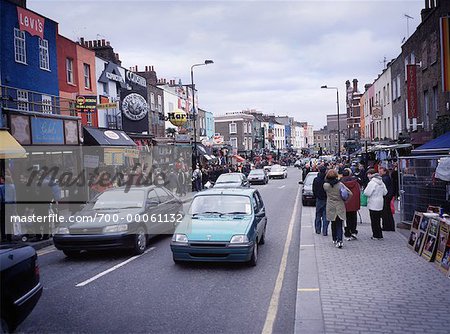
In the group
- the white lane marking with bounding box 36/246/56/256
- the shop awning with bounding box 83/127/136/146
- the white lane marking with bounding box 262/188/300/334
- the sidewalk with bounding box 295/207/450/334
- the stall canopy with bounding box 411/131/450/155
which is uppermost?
the shop awning with bounding box 83/127/136/146

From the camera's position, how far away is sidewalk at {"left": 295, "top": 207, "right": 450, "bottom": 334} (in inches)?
202

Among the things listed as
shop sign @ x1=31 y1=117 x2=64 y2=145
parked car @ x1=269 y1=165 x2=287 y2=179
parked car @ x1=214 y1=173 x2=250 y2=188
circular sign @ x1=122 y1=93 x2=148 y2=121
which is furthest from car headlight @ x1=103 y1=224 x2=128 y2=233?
parked car @ x1=269 y1=165 x2=287 y2=179

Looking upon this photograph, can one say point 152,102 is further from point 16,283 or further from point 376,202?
point 16,283

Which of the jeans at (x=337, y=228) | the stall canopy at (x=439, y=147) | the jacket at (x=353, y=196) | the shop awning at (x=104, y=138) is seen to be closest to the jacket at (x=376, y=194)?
the jacket at (x=353, y=196)

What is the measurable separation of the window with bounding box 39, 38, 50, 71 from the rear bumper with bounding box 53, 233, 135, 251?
14474mm

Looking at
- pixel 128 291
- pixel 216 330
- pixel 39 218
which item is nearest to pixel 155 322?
pixel 216 330

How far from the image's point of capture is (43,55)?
2102cm

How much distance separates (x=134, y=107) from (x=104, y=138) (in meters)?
7.33

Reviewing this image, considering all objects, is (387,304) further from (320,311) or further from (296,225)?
(296,225)

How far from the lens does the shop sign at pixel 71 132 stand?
1767cm

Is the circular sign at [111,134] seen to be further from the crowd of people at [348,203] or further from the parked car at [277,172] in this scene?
the parked car at [277,172]

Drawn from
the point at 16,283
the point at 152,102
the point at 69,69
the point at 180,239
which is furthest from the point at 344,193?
the point at 152,102

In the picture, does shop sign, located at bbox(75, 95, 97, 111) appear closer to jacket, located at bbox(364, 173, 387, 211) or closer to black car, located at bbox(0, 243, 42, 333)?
jacket, located at bbox(364, 173, 387, 211)

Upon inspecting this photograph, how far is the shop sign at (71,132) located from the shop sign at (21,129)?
95.7 inches
